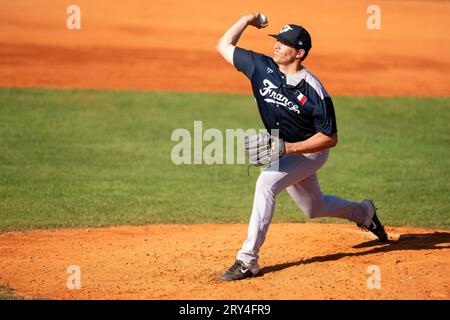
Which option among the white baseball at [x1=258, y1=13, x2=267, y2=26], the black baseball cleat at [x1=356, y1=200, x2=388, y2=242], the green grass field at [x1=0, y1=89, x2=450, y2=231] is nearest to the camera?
the white baseball at [x1=258, y1=13, x2=267, y2=26]

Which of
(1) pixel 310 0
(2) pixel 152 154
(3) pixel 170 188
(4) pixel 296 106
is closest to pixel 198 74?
(2) pixel 152 154

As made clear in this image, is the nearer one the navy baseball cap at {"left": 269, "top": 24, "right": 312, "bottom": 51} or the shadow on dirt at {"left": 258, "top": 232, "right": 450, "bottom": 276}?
the navy baseball cap at {"left": 269, "top": 24, "right": 312, "bottom": 51}

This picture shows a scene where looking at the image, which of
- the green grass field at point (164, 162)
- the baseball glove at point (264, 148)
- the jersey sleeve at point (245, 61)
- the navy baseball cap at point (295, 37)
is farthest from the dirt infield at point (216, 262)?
the navy baseball cap at point (295, 37)

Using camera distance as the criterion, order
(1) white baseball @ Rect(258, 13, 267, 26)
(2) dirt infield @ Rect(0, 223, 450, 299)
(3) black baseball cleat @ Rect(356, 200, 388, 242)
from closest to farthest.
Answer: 1. (2) dirt infield @ Rect(0, 223, 450, 299)
2. (1) white baseball @ Rect(258, 13, 267, 26)
3. (3) black baseball cleat @ Rect(356, 200, 388, 242)

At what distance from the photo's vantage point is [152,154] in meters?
12.2

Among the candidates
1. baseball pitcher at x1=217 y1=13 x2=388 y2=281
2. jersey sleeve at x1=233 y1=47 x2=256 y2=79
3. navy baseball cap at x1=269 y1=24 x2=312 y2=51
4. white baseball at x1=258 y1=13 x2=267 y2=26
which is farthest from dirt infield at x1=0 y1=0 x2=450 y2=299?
white baseball at x1=258 y1=13 x2=267 y2=26

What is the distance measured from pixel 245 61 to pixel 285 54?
1.21 feet

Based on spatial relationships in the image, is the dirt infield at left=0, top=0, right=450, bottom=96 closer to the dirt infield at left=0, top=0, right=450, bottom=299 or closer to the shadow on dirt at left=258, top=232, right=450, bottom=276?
the dirt infield at left=0, top=0, right=450, bottom=299

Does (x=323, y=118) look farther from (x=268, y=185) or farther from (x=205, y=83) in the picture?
(x=205, y=83)

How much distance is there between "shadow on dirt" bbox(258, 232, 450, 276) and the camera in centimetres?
697

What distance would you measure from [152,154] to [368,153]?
11.6ft

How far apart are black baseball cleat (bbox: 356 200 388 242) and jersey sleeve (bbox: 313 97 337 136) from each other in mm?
1409

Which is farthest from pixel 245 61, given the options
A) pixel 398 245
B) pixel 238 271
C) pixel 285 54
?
pixel 398 245

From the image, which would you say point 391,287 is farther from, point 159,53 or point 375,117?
point 159,53
